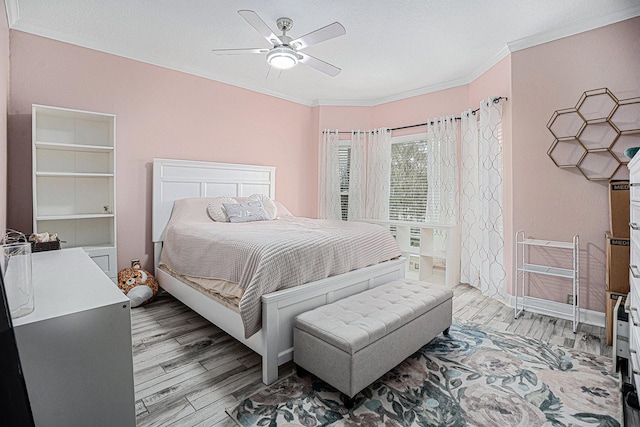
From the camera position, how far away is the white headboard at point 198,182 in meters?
3.55

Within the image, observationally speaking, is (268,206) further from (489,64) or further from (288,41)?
(489,64)

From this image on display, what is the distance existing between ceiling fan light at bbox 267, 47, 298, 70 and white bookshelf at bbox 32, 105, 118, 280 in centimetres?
174

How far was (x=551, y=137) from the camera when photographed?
2992mm

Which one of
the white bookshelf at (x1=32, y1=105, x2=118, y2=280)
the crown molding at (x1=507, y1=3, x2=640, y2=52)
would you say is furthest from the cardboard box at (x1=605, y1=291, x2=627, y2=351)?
the white bookshelf at (x1=32, y1=105, x2=118, y2=280)

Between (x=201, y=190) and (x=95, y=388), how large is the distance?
3.02 metres

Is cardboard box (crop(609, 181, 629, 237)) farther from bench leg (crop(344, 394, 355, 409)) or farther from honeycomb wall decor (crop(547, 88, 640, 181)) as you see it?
bench leg (crop(344, 394, 355, 409))

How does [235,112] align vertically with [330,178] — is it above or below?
above

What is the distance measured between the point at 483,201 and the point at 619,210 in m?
1.24

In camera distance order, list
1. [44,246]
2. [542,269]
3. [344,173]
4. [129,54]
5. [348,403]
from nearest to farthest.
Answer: [348,403] → [44,246] → [542,269] → [129,54] → [344,173]

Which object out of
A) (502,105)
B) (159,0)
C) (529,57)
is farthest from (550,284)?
(159,0)

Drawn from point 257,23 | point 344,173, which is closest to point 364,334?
point 257,23

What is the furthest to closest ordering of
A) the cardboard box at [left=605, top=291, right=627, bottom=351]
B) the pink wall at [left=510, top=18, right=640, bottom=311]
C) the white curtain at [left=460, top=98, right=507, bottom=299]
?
the white curtain at [left=460, top=98, right=507, bottom=299], the pink wall at [left=510, top=18, right=640, bottom=311], the cardboard box at [left=605, top=291, right=627, bottom=351]

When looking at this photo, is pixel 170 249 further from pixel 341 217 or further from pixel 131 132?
pixel 341 217

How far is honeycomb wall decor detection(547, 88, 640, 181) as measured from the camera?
263cm
